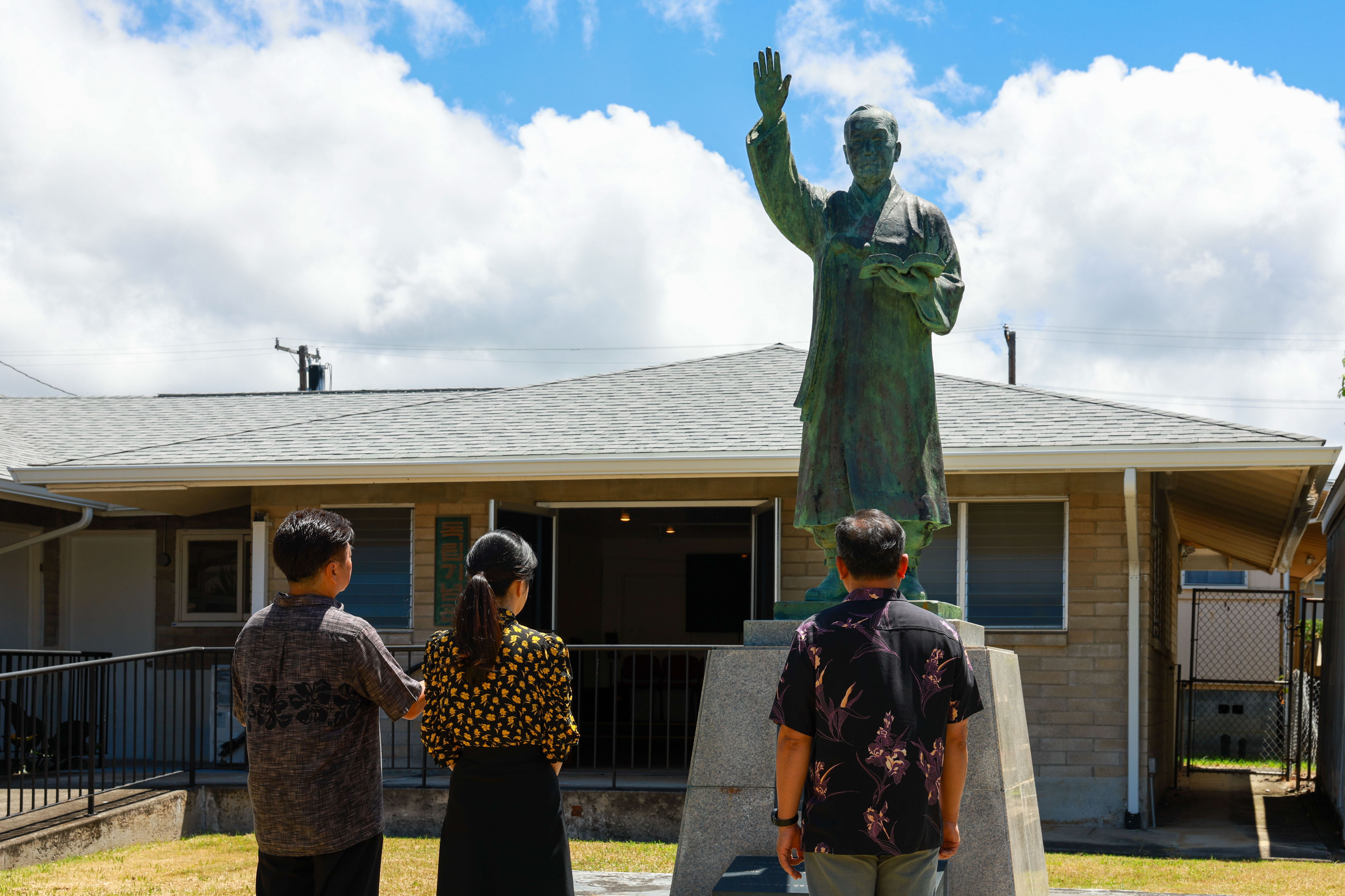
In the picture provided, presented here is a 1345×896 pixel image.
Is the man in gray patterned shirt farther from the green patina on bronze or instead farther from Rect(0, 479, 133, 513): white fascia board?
Rect(0, 479, 133, 513): white fascia board

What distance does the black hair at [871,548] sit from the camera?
3.06 m

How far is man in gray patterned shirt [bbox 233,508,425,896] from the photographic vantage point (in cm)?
339

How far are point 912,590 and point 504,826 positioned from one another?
76.0 inches

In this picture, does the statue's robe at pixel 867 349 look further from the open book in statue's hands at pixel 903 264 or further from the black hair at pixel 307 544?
the black hair at pixel 307 544

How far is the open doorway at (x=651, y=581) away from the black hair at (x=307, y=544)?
475 inches

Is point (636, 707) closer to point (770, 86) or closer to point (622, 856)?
point (622, 856)

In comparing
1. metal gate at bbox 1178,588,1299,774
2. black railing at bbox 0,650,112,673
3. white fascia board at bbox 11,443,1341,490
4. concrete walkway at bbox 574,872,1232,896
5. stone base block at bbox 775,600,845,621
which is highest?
white fascia board at bbox 11,443,1341,490

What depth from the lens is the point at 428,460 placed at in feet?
34.0

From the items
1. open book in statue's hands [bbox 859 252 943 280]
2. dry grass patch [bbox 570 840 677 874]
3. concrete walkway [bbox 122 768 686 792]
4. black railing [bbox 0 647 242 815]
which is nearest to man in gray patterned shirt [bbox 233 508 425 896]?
open book in statue's hands [bbox 859 252 943 280]

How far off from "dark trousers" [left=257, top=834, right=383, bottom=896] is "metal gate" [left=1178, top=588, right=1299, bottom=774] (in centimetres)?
1195

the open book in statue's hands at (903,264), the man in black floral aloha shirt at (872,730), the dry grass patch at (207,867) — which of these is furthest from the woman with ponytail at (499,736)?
the dry grass patch at (207,867)

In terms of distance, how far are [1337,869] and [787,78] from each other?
6.32 metres

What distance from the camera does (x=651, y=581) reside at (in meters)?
18.9

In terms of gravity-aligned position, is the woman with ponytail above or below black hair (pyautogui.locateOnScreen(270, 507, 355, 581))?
below
